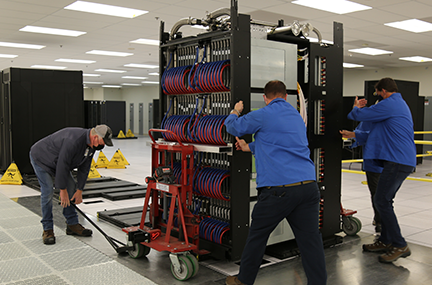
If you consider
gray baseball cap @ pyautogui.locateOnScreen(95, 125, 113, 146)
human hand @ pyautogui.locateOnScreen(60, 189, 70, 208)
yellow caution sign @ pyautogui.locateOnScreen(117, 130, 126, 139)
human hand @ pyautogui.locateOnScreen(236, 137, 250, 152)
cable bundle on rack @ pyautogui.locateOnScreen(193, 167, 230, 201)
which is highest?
gray baseball cap @ pyautogui.locateOnScreen(95, 125, 113, 146)

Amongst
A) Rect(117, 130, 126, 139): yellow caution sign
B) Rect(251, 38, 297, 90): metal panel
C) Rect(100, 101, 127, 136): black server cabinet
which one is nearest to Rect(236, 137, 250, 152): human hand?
Rect(251, 38, 297, 90): metal panel

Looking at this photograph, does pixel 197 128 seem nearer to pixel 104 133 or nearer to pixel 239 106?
pixel 239 106

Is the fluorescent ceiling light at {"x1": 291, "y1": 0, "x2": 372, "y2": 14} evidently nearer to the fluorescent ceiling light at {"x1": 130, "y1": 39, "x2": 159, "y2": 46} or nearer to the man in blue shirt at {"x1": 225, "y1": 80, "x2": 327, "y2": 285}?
the fluorescent ceiling light at {"x1": 130, "y1": 39, "x2": 159, "y2": 46}

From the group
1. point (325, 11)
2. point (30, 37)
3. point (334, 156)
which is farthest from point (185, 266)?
point (30, 37)

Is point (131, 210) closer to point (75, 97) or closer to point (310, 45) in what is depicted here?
point (310, 45)

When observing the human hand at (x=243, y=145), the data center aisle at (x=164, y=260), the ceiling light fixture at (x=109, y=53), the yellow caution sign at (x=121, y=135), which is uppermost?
the ceiling light fixture at (x=109, y=53)

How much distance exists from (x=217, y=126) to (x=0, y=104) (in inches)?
316

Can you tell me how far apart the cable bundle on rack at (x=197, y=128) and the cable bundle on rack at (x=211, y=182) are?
0.29m

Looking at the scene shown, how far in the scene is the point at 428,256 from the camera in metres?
4.21

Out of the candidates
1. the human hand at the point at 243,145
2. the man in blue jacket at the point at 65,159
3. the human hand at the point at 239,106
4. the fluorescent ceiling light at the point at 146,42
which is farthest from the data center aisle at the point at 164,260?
the fluorescent ceiling light at the point at 146,42

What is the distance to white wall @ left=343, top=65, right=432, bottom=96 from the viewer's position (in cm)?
1780

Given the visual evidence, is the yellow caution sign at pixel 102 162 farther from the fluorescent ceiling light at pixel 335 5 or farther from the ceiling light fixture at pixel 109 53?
the fluorescent ceiling light at pixel 335 5

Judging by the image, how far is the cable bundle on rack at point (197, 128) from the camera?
3947 millimetres

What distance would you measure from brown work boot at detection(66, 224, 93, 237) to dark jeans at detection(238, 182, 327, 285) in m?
2.57
